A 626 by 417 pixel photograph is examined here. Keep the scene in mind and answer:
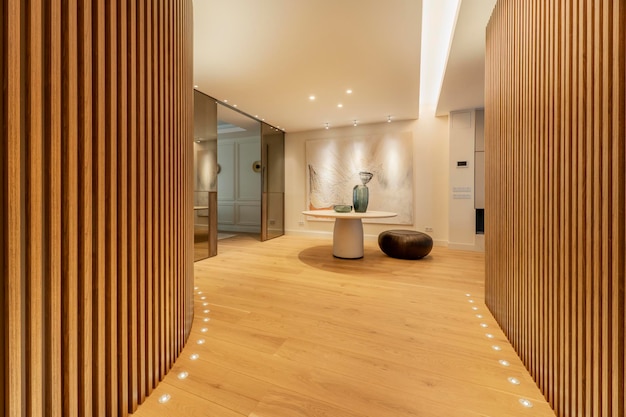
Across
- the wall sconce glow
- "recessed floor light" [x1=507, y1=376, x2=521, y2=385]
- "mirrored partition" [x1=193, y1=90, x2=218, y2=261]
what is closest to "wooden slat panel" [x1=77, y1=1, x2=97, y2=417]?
"recessed floor light" [x1=507, y1=376, x2=521, y2=385]

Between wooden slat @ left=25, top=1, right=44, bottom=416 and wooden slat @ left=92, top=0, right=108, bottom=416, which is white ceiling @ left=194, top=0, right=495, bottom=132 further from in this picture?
wooden slat @ left=25, top=1, right=44, bottom=416

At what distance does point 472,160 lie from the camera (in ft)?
17.3

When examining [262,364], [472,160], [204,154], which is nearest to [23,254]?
[262,364]

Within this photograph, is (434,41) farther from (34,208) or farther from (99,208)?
(34,208)

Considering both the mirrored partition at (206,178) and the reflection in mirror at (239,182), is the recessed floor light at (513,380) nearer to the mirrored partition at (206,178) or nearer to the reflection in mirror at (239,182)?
the mirrored partition at (206,178)

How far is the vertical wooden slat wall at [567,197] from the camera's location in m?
0.95

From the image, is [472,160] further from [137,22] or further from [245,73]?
[137,22]

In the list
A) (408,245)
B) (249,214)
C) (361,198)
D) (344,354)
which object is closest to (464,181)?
(408,245)

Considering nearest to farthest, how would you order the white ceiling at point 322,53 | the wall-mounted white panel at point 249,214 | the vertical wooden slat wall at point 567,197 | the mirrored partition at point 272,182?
1. the vertical wooden slat wall at point 567,197
2. the white ceiling at point 322,53
3. the mirrored partition at point 272,182
4. the wall-mounted white panel at point 249,214

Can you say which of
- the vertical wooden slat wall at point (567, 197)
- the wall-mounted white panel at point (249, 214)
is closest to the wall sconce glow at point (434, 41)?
the vertical wooden slat wall at point (567, 197)

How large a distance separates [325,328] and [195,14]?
9.84 feet

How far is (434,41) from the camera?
3896mm

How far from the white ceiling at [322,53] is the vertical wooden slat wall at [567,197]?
104 cm

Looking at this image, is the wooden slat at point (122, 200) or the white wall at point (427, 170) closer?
the wooden slat at point (122, 200)
